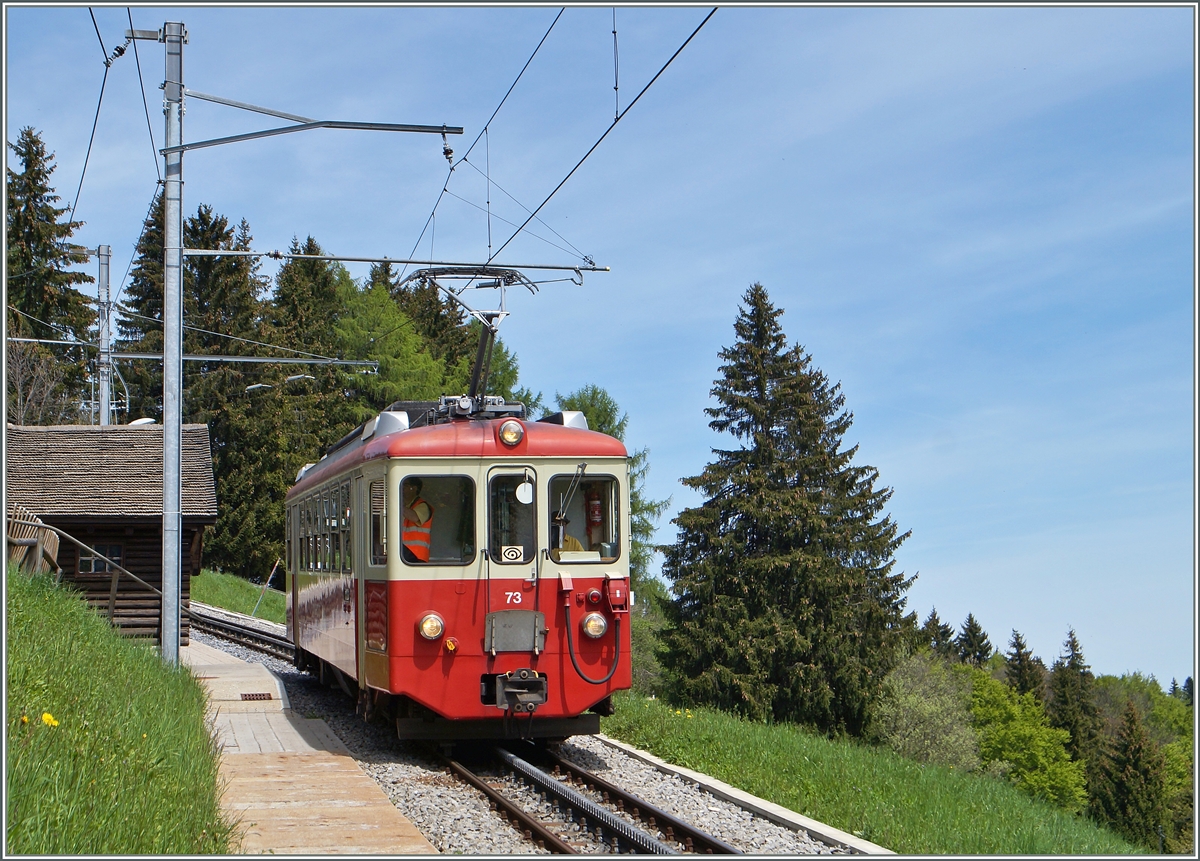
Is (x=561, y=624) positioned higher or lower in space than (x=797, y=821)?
higher

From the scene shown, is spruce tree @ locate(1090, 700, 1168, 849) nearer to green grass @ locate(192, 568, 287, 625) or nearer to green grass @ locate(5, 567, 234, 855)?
green grass @ locate(192, 568, 287, 625)

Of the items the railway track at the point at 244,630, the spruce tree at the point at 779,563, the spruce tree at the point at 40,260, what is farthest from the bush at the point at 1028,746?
the spruce tree at the point at 40,260

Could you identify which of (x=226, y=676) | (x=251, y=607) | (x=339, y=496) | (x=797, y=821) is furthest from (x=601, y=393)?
(x=797, y=821)

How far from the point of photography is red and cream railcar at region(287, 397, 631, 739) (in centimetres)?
1028

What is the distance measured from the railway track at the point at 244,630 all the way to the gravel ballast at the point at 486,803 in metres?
9.52

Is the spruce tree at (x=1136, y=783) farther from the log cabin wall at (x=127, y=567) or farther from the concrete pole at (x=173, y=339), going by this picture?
the concrete pole at (x=173, y=339)

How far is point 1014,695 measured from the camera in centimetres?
6631

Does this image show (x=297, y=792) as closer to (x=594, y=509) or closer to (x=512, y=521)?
(x=512, y=521)

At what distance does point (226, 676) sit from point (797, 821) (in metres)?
10.9

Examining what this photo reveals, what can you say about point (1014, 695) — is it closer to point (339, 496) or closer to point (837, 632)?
point (837, 632)

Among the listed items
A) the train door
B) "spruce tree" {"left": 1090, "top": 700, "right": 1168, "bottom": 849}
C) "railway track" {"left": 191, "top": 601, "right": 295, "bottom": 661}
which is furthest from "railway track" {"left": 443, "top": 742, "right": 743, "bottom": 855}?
"spruce tree" {"left": 1090, "top": 700, "right": 1168, "bottom": 849}

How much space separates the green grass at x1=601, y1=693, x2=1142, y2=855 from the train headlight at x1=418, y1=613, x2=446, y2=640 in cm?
243

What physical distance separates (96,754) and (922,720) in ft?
132

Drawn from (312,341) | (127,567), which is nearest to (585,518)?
(127,567)
